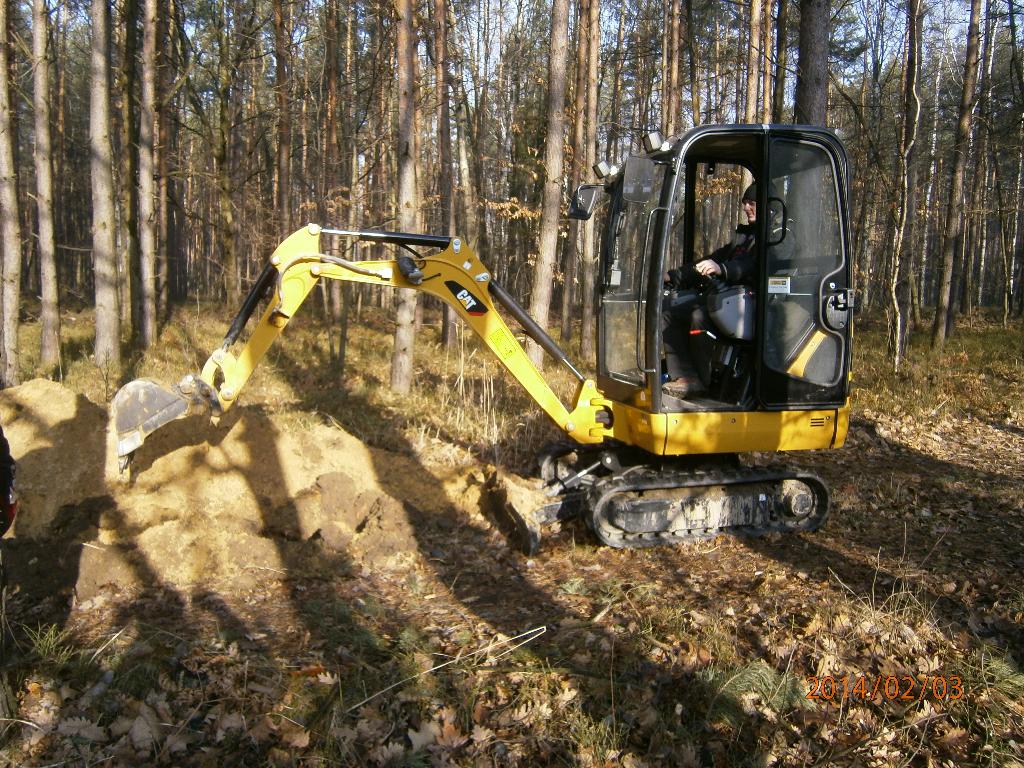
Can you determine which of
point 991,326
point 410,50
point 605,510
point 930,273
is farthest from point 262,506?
point 930,273

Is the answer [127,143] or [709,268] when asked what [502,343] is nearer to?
[709,268]

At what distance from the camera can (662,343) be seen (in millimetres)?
5688

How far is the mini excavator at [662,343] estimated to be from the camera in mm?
5320

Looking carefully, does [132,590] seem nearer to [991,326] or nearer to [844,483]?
[844,483]

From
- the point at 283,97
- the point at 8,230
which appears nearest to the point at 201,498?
the point at 8,230

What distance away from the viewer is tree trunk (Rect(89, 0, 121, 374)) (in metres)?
10.9

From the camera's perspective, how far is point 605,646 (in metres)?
4.11

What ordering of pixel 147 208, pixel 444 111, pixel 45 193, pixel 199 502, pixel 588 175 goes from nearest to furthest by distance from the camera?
pixel 199 502, pixel 45 193, pixel 147 208, pixel 588 175, pixel 444 111

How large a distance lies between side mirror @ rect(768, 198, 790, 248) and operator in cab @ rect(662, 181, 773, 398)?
0.12 m

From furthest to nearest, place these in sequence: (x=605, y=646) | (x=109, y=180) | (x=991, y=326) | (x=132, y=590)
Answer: (x=991, y=326)
(x=109, y=180)
(x=132, y=590)
(x=605, y=646)

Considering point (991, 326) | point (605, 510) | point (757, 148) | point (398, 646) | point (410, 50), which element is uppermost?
point (410, 50)

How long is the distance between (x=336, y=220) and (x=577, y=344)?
697 cm

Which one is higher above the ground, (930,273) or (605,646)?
(930,273)
